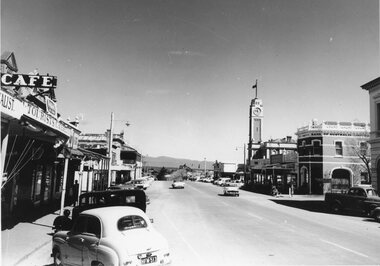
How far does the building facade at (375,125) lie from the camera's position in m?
26.6

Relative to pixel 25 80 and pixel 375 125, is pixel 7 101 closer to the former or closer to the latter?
pixel 25 80

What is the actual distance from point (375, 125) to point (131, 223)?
83.6 feet

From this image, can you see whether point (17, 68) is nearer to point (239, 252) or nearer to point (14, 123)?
point (14, 123)

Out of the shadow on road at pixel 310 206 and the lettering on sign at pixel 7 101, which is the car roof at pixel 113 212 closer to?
the lettering on sign at pixel 7 101

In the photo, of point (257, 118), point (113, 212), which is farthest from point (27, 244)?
point (257, 118)

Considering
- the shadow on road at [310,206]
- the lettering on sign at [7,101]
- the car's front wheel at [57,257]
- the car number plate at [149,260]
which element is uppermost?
the lettering on sign at [7,101]

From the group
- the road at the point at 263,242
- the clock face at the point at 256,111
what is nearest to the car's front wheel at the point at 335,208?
the road at the point at 263,242

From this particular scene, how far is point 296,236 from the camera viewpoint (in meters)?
12.9

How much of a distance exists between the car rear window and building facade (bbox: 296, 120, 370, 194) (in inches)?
1516

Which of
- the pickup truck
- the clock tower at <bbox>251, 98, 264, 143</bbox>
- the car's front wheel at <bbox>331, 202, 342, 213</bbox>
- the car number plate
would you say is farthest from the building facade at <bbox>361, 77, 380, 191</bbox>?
the clock tower at <bbox>251, 98, 264, 143</bbox>

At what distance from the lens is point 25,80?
13836 mm

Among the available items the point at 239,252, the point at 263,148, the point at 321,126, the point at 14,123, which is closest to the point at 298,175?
the point at 321,126

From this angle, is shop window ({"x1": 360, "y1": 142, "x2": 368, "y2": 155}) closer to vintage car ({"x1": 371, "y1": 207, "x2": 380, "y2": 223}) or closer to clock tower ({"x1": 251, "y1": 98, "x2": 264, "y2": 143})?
vintage car ({"x1": 371, "y1": 207, "x2": 380, "y2": 223})

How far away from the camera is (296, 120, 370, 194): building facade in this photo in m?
42.9
